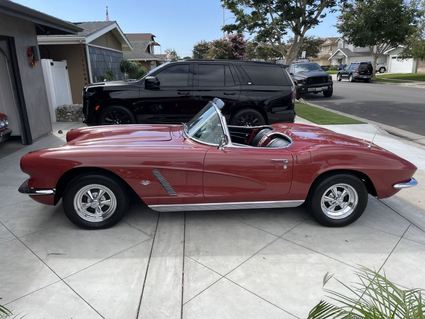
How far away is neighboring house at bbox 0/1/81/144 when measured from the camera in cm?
716

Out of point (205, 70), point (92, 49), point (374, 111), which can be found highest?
point (92, 49)

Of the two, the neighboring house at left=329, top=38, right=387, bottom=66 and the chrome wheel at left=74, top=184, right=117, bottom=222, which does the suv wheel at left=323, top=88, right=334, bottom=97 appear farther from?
the neighboring house at left=329, top=38, right=387, bottom=66

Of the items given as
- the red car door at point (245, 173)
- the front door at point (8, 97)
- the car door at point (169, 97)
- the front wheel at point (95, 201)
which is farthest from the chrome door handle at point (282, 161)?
the front door at point (8, 97)

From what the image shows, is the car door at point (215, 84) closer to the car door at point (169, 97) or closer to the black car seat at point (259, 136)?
the car door at point (169, 97)

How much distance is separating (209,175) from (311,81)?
16.1 m

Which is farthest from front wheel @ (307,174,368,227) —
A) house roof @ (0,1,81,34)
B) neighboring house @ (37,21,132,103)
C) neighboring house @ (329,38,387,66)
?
neighboring house @ (329,38,387,66)

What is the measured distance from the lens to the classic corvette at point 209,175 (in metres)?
3.55

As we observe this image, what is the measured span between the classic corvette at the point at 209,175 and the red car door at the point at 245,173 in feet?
0.03

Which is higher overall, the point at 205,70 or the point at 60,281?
the point at 205,70

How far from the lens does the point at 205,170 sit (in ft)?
11.7

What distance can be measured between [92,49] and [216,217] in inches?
531

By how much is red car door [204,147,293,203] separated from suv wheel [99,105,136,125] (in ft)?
15.9

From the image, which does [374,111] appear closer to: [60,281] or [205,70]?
[205,70]

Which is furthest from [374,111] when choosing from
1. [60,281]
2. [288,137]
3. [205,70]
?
[60,281]
